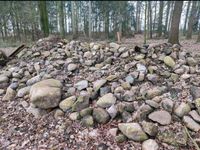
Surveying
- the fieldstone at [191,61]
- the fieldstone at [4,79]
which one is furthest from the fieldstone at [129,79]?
the fieldstone at [4,79]

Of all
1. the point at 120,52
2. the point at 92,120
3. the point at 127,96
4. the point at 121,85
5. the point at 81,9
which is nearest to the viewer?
the point at 92,120

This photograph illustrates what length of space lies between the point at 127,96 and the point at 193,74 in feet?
4.68

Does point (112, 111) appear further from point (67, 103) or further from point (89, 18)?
point (89, 18)

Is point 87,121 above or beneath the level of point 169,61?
beneath

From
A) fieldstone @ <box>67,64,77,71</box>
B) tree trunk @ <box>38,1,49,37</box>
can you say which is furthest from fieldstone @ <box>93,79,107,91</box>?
tree trunk @ <box>38,1,49,37</box>

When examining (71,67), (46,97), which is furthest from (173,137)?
(71,67)

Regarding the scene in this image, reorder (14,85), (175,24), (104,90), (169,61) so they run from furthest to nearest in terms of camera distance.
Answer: (175,24) < (14,85) < (169,61) < (104,90)

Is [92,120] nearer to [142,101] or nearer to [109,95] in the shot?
[109,95]

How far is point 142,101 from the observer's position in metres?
3.42

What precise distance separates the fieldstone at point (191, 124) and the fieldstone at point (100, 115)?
1092 millimetres

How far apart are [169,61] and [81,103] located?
2.00 metres

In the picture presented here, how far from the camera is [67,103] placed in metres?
3.54

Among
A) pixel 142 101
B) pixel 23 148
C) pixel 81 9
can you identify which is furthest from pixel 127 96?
pixel 81 9

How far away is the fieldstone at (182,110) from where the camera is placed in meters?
3.15
